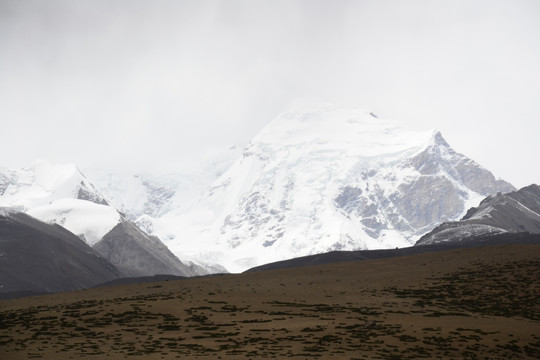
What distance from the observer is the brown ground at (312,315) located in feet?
244

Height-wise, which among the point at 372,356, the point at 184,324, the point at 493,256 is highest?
the point at 493,256

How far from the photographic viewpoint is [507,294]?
101 meters

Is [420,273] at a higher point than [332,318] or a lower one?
higher

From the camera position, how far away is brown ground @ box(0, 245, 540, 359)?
244 feet

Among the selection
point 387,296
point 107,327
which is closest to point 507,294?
point 387,296

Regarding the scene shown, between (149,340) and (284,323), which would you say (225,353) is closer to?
(149,340)

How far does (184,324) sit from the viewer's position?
8875 cm

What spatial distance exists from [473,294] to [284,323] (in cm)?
2992

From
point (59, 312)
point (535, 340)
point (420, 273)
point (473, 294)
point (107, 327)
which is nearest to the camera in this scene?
point (535, 340)

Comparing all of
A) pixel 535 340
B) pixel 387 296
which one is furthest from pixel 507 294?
pixel 535 340

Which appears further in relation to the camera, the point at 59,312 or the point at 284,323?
the point at 59,312

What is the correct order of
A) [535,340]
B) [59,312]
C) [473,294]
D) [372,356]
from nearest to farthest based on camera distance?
[372,356], [535,340], [59,312], [473,294]

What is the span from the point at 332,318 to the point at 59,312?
33761 mm

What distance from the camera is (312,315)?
303 ft
